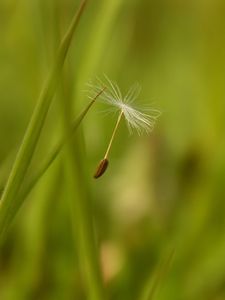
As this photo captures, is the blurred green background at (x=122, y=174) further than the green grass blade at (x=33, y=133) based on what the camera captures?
Yes

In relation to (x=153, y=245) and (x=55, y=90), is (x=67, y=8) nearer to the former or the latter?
(x=153, y=245)

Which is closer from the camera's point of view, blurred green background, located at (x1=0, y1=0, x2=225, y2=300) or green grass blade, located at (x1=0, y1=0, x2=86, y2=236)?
green grass blade, located at (x1=0, y1=0, x2=86, y2=236)

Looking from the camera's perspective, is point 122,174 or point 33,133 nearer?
point 33,133

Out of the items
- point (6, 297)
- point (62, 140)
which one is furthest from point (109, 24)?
point (62, 140)
